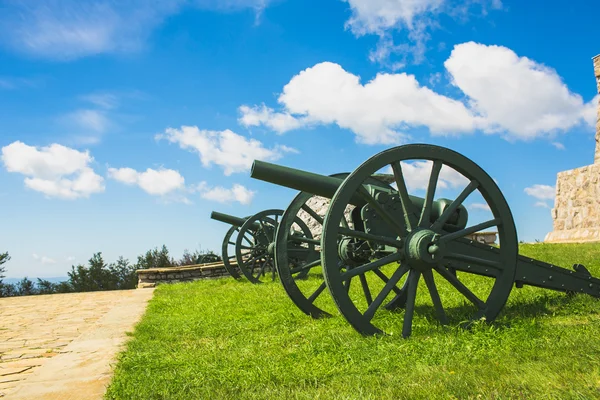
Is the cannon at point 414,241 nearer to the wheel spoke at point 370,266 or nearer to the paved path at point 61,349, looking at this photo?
the wheel spoke at point 370,266

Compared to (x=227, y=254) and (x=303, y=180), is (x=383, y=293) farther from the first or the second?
(x=227, y=254)

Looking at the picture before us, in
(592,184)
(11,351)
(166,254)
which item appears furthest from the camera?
(166,254)

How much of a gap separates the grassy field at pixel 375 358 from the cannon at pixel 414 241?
228mm

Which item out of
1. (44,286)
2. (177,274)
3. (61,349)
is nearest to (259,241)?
(177,274)

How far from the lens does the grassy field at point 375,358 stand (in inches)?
121

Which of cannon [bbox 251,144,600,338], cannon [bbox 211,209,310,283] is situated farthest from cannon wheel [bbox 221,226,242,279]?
cannon [bbox 251,144,600,338]

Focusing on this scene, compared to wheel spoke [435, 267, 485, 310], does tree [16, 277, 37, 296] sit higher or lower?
higher

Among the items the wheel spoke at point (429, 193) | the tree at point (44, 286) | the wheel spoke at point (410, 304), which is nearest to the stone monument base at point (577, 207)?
the wheel spoke at point (429, 193)

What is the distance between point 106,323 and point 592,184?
16.5 meters

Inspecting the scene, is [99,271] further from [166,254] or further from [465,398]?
[465,398]

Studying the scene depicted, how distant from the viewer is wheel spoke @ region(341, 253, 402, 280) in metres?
4.26

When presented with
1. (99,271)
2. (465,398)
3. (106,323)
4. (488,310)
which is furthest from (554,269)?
(99,271)

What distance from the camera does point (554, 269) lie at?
5574mm

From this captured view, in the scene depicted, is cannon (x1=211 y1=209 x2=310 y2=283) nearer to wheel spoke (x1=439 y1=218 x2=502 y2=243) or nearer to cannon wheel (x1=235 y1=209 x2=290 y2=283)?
cannon wheel (x1=235 y1=209 x2=290 y2=283)
